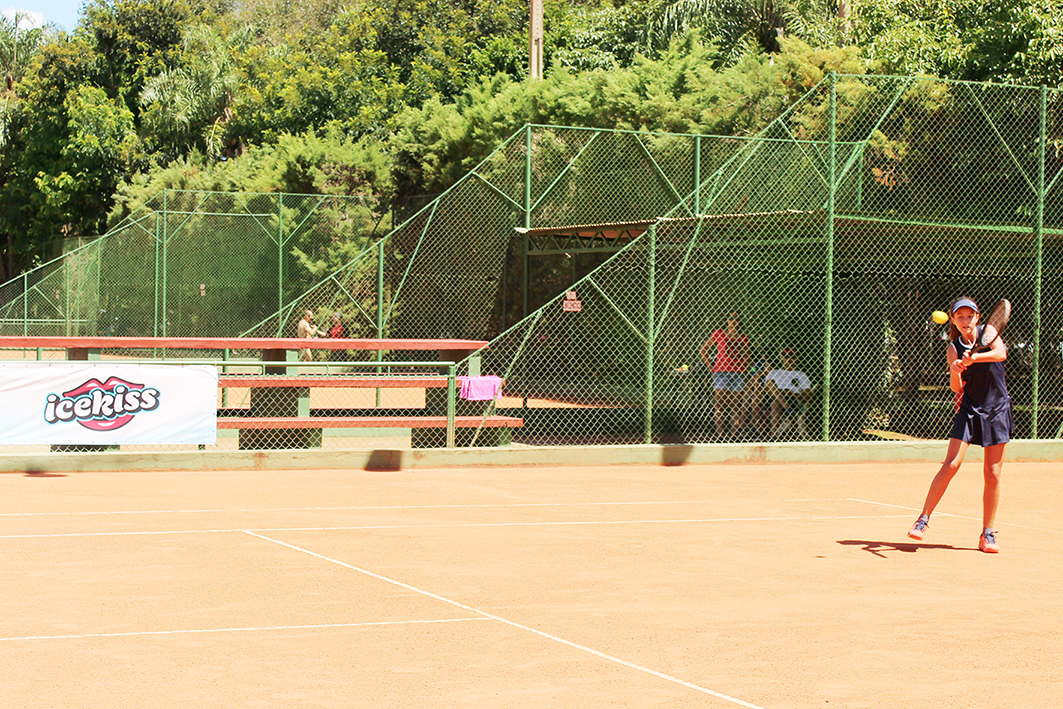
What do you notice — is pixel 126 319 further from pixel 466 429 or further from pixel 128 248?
pixel 466 429

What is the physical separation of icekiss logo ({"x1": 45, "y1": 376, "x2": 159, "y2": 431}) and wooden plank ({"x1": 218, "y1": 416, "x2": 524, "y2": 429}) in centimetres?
90

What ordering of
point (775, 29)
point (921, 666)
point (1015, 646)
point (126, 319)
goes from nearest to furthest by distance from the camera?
point (921, 666) < point (1015, 646) < point (126, 319) < point (775, 29)

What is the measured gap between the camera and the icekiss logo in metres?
12.5

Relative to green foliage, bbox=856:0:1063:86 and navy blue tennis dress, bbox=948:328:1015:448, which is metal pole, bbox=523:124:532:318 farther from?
navy blue tennis dress, bbox=948:328:1015:448

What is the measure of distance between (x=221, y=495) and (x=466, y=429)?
3.64m

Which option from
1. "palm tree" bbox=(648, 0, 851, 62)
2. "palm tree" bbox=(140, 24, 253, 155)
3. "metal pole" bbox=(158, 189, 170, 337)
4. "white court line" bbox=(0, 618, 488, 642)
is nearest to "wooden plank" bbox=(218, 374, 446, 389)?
"white court line" bbox=(0, 618, 488, 642)

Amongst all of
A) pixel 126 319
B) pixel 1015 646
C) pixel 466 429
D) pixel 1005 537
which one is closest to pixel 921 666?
pixel 1015 646

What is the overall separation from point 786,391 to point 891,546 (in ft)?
21.7

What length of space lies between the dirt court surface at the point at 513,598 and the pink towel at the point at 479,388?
2252mm

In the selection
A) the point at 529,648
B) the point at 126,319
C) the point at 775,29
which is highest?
the point at 775,29

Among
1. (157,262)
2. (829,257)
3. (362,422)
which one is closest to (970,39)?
(829,257)

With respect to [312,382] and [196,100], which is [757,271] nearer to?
[312,382]

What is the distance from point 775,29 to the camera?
30266mm

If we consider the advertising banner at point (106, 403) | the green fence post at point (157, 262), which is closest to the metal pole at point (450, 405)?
the advertising banner at point (106, 403)
